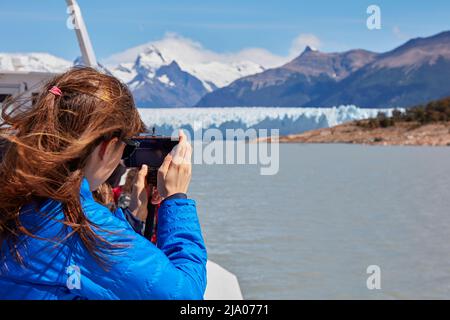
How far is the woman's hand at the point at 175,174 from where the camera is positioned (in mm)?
1107

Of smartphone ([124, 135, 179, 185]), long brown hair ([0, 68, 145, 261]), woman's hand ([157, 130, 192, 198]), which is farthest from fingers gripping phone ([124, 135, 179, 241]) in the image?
long brown hair ([0, 68, 145, 261])

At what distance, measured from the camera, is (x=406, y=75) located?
643 ft

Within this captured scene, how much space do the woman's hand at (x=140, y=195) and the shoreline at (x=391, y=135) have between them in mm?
42567

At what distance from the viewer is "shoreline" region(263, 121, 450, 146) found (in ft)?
143

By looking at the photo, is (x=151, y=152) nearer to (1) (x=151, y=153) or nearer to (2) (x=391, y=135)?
(1) (x=151, y=153)

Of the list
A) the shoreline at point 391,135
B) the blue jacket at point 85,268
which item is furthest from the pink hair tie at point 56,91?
the shoreline at point 391,135

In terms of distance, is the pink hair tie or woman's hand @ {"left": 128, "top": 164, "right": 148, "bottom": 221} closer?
the pink hair tie

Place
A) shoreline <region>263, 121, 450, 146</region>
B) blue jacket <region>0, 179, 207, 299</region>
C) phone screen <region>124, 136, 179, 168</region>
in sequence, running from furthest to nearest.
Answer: shoreline <region>263, 121, 450, 146</region>
phone screen <region>124, 136, 179, 168</region>
blue jacket <region>0, 179, 207, 299</region>

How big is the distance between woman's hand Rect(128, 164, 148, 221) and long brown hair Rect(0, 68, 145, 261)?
1.53 ft

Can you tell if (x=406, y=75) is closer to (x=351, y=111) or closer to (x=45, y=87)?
(x=351, y=111)

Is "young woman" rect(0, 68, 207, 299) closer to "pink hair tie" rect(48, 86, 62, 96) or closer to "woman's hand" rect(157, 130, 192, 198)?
"pink hair tie" rect(48, 86, 62, 96)

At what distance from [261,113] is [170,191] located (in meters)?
48.6
